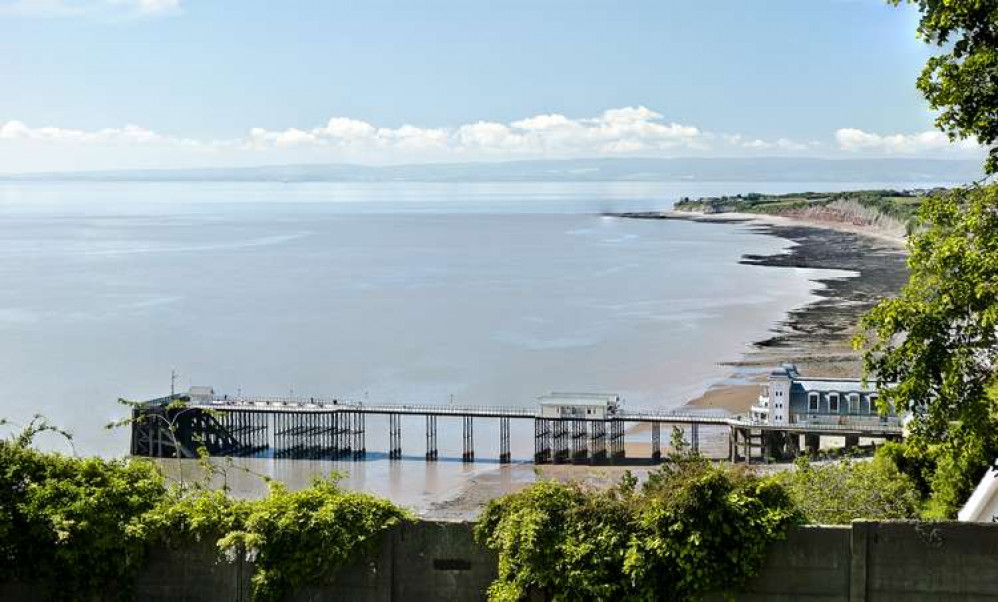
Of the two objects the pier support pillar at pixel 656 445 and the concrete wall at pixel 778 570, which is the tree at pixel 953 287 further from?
the pier support pillar at pixel 656 445

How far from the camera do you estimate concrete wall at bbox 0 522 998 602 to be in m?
12.9

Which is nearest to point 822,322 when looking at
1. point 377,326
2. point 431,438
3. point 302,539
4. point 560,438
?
point 377,326

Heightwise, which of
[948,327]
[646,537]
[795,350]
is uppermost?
[948,327]

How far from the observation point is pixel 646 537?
42.8 ft

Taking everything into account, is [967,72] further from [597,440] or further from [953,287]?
[597,440]

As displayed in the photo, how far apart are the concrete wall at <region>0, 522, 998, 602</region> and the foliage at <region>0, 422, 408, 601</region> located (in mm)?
236

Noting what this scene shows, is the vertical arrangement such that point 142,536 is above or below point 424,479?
above

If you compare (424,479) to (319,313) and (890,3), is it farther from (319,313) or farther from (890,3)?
(319,313)

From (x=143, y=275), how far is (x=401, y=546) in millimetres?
110712

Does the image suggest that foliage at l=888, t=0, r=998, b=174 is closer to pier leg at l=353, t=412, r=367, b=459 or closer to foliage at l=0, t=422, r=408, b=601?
foliage at l=0, t=422, r=408, b=601

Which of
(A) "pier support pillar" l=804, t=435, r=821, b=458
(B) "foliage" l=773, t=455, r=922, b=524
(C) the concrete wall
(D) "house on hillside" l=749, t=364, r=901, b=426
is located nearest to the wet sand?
(C) the concrete wall

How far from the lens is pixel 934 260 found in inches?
524

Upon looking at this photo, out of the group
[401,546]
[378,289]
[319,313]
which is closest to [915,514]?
[401,546]

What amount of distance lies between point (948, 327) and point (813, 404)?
1350 inches
